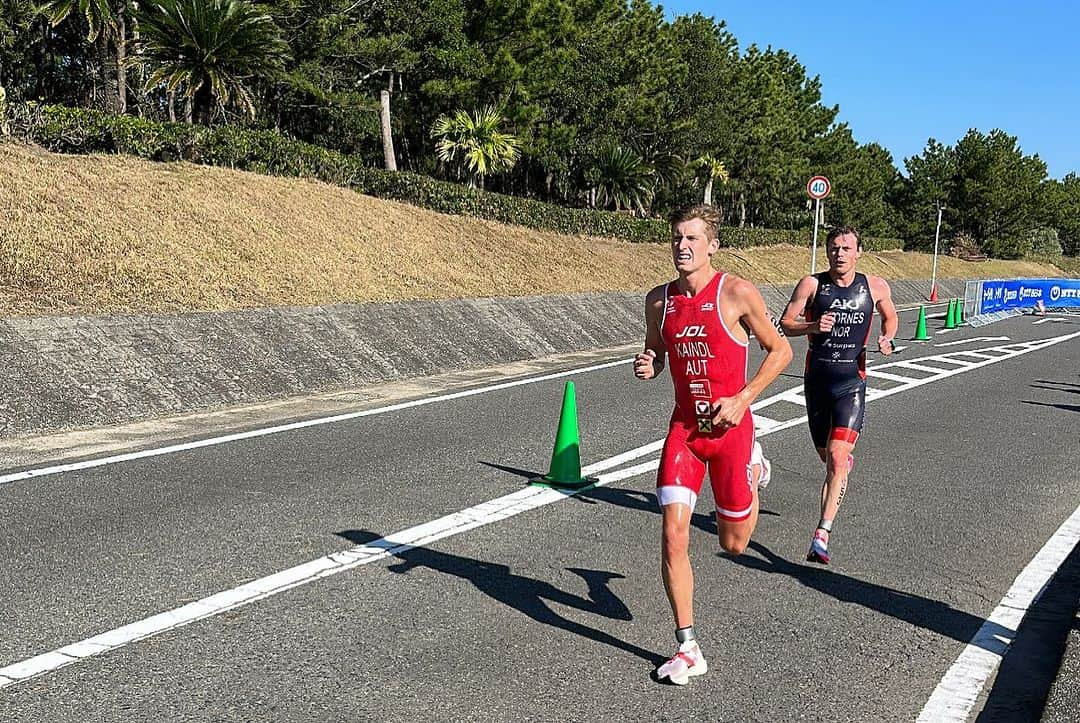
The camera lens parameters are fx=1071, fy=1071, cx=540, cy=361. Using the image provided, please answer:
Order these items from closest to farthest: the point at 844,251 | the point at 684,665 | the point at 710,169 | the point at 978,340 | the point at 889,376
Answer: the point at 684,665 < the point at 844,251 < the point at 889,376 < the point at 978,340 < the point at 710,169

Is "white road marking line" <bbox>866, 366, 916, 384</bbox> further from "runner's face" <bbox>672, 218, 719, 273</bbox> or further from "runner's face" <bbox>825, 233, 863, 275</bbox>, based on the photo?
"runner's face" <bbox>672, 218, 719, 273</bbox>

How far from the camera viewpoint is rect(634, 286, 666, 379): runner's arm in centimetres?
478

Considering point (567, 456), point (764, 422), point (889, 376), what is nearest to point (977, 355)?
point (889, 376)

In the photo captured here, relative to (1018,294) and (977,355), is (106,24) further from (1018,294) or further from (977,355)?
(1018,294)

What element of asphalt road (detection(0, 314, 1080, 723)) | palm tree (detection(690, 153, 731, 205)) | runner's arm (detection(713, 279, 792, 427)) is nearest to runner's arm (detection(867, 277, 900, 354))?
asphalt road (detection(0, 314, 1080, 723))

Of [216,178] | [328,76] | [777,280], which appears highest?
[328,76]

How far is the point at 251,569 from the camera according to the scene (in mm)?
5727

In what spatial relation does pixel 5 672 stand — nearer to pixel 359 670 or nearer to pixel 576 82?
pixel 359 670

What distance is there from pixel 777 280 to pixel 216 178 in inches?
1304

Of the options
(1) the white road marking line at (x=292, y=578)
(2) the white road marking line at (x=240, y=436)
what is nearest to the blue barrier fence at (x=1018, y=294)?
(2) the white road marking line at (x=240, y=436)

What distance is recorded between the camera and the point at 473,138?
35812 mm

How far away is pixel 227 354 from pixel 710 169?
45.5 m

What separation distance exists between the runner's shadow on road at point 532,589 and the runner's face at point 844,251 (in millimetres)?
2561

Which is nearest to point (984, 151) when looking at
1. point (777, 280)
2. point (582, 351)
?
point (777, 280)
